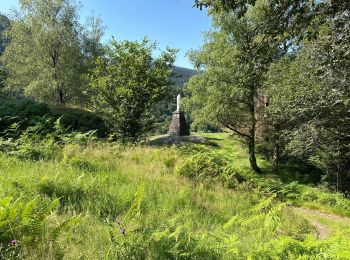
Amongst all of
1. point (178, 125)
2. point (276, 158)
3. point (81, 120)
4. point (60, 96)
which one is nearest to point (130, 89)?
point (81, 120)

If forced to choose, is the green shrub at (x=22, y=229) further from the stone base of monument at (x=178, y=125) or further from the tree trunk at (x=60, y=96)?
the stone base of monument at (x=178, y=125)

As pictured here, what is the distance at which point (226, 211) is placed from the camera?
6.40 m

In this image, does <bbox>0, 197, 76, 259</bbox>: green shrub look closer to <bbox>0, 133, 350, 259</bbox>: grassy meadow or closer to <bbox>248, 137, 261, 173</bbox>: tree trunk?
<bbox>0, 133, 350, 259</bbox>: grassy meadow

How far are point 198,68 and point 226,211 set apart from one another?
58.8 feet

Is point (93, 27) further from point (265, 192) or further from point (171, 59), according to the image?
point (265, 192)

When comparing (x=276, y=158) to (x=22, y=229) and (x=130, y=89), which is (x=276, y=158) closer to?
(x=130, y=89)

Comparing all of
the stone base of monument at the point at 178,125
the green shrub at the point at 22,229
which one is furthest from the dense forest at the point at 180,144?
the stone base of monument at the point at 178,125

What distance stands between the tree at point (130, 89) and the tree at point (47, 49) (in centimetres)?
1258

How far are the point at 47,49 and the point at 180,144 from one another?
18.3 m

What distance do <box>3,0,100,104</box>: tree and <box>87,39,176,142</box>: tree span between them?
12.6 metres

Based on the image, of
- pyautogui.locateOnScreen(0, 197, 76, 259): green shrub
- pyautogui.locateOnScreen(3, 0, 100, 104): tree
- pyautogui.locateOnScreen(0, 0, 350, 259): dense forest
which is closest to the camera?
pyautogui.locateOnScreen(0, 197, 76, 259): green shrub

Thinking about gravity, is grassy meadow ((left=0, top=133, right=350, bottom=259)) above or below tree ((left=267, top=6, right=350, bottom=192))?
below

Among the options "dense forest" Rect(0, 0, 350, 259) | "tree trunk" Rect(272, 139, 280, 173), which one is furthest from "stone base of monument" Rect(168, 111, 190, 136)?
"tree trunk" Rect(272, 139, 280, 173)

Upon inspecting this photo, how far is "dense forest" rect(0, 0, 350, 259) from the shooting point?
349 cm
